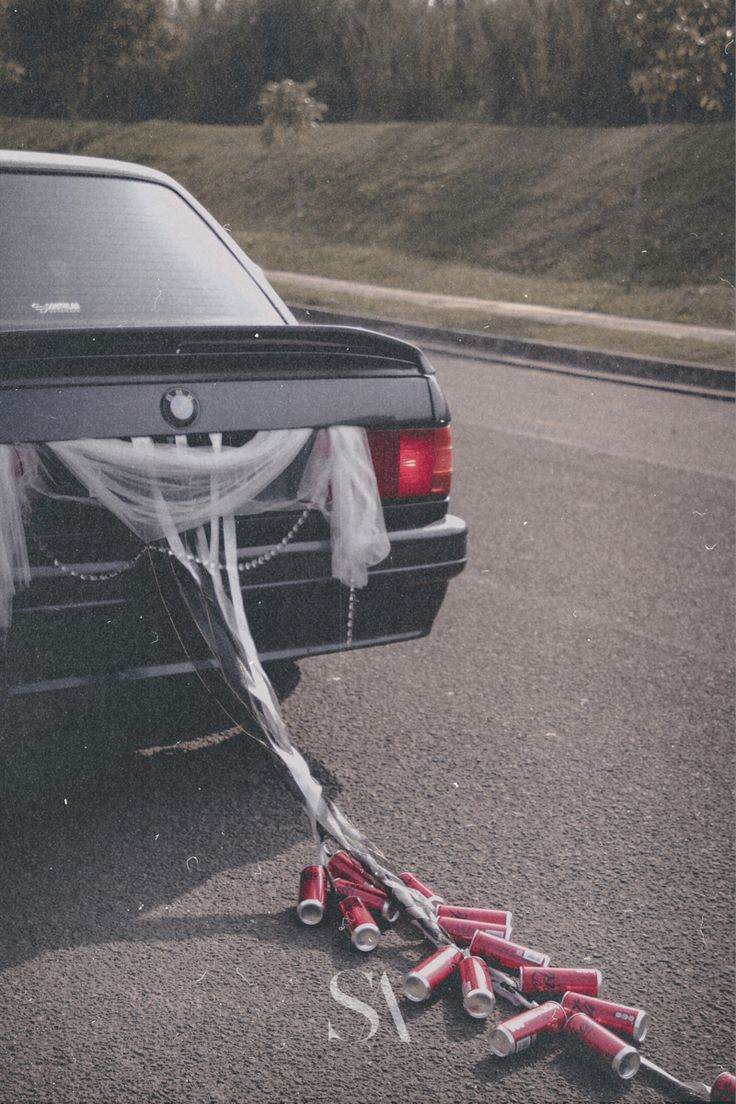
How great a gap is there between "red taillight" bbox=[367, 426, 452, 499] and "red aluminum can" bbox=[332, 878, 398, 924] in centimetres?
107

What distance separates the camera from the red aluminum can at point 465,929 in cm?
265

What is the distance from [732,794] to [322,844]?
1.29m

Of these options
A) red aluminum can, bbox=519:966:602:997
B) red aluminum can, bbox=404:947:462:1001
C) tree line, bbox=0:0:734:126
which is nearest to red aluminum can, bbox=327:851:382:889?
red aluminum can, bbox=404:947:462:1001

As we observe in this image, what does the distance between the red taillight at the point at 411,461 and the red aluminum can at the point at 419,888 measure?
105 centimetres

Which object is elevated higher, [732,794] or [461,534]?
[461,534]

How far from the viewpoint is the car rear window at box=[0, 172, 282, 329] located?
136 inches

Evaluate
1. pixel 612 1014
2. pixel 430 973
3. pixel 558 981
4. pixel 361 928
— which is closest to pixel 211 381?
pixel 361 928

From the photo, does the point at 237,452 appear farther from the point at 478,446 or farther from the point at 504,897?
the point at 478,446

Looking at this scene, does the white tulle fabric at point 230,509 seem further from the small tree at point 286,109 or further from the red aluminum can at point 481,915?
the small tree at point 286,109

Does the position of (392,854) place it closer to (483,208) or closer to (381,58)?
(483,208)

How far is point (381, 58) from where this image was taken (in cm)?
2966

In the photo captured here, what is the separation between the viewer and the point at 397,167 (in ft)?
92.2

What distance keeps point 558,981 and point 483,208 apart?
24.2m

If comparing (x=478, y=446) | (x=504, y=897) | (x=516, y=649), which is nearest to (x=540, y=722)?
(x=516, y=649)
